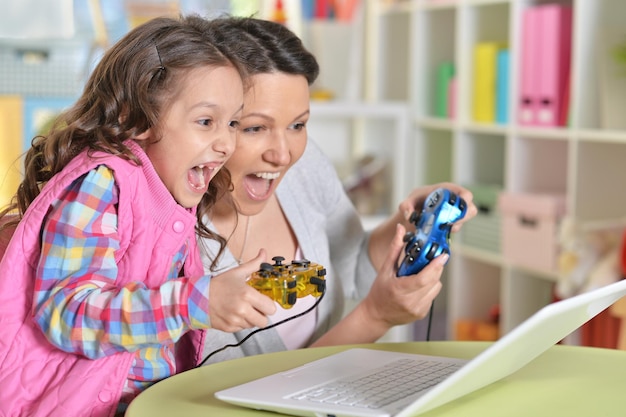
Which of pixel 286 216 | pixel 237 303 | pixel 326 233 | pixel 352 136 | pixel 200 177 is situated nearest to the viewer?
pixel 237 303

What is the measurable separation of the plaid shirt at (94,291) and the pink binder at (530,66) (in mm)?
1937

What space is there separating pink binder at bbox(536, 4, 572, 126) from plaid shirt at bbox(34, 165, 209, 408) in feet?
6.22

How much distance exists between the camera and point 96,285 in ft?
3.22

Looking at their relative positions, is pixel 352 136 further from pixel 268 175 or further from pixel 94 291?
pixel 94 291

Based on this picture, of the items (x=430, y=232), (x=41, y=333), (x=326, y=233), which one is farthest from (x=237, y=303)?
(x=326, y=233)

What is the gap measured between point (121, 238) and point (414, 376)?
354 millimetres

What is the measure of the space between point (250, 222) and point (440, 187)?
0.32 metres

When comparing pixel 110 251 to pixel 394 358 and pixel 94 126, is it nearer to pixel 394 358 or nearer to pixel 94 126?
pixel 94 126

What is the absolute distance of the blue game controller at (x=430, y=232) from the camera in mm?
1240

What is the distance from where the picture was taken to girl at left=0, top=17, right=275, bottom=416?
95cm

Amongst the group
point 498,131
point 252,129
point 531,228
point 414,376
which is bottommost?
point 531,228

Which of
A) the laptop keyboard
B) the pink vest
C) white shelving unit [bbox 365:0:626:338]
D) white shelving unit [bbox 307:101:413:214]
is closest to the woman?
the laptop keyboard

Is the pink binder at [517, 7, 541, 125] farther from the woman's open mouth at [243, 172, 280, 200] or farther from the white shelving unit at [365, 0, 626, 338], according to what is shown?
the woman's open mouth at [243, 172, 280, 200]

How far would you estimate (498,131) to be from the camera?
296 cm
